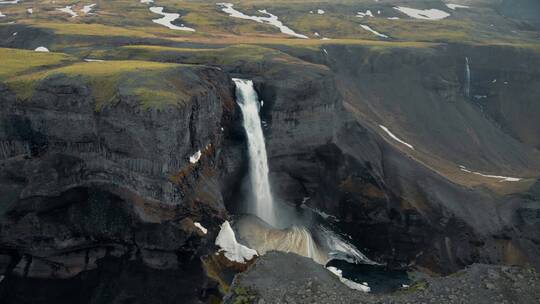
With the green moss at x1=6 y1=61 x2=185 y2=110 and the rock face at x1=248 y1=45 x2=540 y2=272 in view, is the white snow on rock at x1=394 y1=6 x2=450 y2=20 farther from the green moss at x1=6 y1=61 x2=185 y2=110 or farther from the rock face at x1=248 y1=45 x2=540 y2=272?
the green moss at x1=6 y1=61 x2=185 y2=110

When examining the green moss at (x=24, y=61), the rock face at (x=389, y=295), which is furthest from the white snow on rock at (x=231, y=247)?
the green moss at (x=24, y=61)

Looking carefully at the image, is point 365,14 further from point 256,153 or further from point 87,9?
point 256,153

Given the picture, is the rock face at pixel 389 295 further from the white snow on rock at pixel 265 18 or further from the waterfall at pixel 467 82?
the white snow on rock at pixel 265 18

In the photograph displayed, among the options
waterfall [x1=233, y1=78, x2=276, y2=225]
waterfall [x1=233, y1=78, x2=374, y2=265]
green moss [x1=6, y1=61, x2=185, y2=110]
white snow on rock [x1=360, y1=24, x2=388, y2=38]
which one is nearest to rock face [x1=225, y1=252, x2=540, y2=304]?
green moss [x1=6, y1=61, x2=185, y2=110]

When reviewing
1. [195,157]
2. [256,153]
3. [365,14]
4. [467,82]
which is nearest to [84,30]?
[256,153]

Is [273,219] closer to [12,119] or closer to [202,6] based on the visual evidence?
[12,119]
